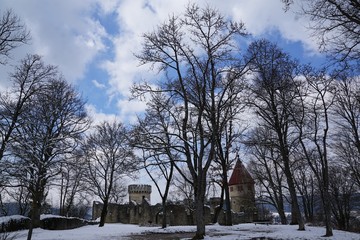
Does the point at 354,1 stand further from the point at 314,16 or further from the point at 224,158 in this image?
the point at 224,158

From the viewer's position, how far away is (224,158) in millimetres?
22422

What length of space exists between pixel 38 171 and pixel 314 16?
9.69 meters

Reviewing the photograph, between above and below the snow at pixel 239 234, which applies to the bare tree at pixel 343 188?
above

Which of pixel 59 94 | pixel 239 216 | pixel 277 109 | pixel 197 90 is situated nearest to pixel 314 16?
pixel 197 90

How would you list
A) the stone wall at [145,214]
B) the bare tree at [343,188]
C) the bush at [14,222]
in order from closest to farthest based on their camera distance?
the bush at [14,222], the bare tree at [343,188], the stone wall at [145,214]

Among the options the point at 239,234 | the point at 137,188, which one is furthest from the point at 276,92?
the point at 137,188

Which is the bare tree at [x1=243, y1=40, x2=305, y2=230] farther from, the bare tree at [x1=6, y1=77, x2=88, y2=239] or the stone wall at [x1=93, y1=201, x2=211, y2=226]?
the stone wall at [x1=93, y1=201, x2=211, y2=226]

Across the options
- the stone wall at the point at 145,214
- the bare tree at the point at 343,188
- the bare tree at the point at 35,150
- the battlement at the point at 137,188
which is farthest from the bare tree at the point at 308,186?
the battlement at the point at 137,188

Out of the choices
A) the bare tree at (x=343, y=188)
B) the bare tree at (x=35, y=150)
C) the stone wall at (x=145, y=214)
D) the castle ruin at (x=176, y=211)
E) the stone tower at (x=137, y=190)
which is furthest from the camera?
the stone tower at (x=137, y=190)

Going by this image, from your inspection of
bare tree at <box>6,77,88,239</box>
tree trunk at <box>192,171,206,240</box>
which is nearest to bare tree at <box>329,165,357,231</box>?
tree trunk at <box>192,171,206,240</box>

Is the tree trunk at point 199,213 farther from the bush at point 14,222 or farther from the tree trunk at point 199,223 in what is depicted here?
the bush at point 14,222

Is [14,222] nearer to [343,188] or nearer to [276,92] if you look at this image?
[276,92]

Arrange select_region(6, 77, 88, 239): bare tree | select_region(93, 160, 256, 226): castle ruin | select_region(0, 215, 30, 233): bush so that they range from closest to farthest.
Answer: select_region(6, 77, 88, 239): bare tree → select_region(0, 215, 30, 233): bush → select_region(93, 160, 256, 226): castle ruin

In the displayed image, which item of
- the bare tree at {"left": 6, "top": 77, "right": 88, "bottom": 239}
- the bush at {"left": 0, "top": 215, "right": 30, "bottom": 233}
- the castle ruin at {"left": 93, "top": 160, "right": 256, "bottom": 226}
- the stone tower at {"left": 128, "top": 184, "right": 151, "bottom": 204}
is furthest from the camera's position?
the stone tower at {"left": 128, "top": 184, "right": 151, "bottom": 204}
